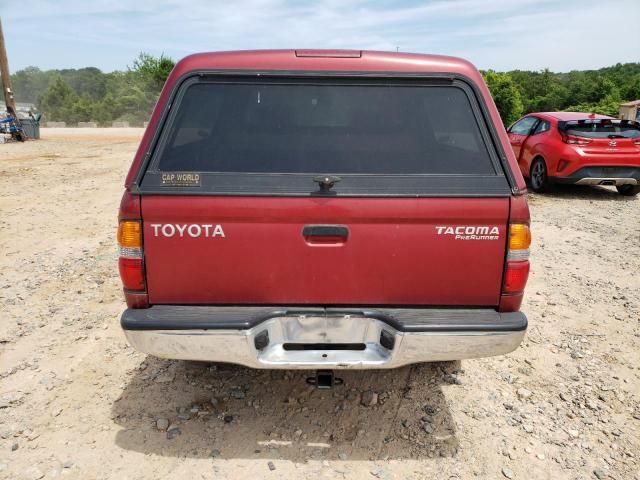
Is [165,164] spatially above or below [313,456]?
above

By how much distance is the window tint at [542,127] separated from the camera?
9.67 m

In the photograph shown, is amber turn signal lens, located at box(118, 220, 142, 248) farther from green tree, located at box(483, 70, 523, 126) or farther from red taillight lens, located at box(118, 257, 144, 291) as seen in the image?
green tree, located at box(483, 70, 523, 126)

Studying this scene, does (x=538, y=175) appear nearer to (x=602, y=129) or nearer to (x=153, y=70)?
(x=602, y=129)

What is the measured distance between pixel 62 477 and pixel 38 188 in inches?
360

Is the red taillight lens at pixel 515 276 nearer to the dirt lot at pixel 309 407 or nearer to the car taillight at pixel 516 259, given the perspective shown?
the car taillight at pixel 516 259

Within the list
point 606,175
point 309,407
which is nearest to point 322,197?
point 309,407

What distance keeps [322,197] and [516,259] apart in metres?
1.01

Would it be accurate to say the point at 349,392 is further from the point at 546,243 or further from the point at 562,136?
the point at 562,136

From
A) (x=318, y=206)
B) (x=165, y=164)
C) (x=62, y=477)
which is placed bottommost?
(x=62, y=477)

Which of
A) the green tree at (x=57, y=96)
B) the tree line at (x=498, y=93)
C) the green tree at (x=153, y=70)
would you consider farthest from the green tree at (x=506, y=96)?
the green tree at (x=57, y=96)

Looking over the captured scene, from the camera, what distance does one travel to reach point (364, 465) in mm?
2641

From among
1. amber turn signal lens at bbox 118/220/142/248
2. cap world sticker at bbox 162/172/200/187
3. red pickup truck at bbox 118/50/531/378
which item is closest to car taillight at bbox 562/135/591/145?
red pickup truck at bbox 118/50/531/378

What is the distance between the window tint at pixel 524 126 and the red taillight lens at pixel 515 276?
8.71 meters

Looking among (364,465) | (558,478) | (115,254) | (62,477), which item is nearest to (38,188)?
(115,254)
